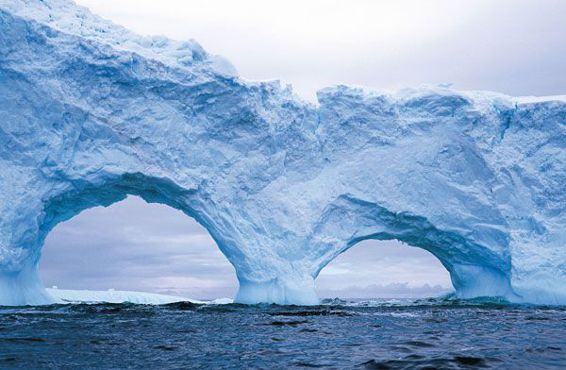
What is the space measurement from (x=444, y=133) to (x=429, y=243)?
337cm

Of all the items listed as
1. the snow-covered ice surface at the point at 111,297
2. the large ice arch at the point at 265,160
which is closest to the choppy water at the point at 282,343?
the large ice arch at the point at 265,160

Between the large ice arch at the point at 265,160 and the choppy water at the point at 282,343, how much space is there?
5085 mm

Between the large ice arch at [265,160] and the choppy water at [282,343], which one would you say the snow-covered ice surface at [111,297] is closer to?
the large ice arch at [265,160]

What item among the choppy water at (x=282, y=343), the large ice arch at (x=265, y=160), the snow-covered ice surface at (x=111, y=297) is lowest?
the choppy water at (x=282, y=343)

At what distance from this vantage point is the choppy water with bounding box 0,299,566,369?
5773mm

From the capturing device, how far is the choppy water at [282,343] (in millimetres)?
5773

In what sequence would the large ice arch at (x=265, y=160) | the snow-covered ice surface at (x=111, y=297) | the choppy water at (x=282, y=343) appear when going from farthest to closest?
the snow-covered ice surface at (x=111, y=297), the large ice arch at (x=265, y=160), the choppy water at (x=282, y=343)

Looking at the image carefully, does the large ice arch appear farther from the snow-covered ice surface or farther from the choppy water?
the snow-covered ice surface

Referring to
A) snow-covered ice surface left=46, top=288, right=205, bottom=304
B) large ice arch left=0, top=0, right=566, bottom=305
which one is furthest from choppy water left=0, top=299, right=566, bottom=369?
snow-covered ice surface left=46, top=288, right=205, bottom=304

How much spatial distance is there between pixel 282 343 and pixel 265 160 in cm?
965

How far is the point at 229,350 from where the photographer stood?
22.6 feet

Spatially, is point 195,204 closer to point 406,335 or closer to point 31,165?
point 31,165

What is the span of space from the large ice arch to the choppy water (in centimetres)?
508

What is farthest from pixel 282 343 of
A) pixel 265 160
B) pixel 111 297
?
pixel 111 297
